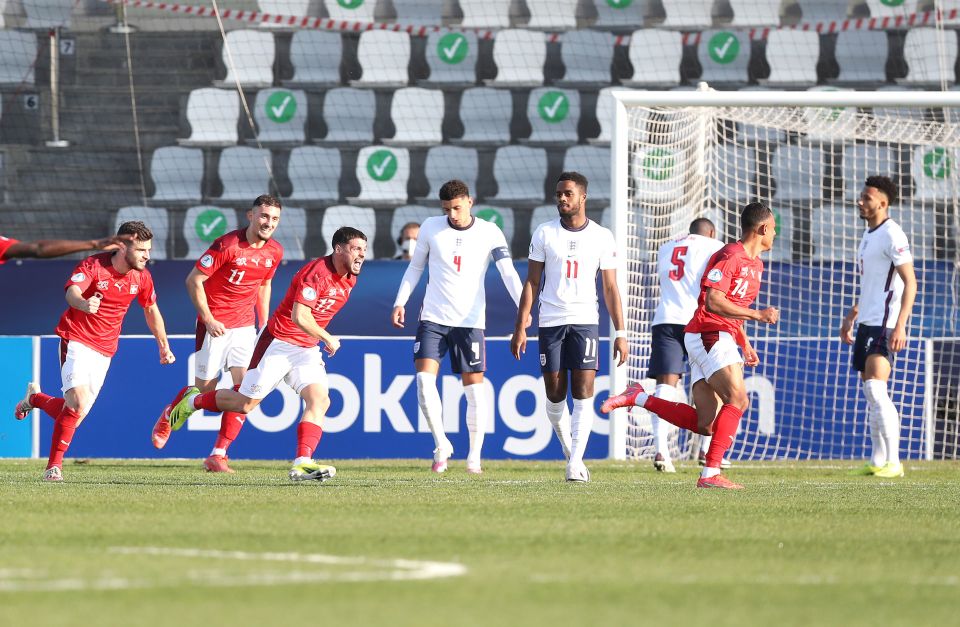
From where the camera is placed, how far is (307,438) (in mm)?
9102

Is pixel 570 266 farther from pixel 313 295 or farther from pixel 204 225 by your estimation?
pixel 204 225

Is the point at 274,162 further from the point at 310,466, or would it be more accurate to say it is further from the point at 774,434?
the point at 310,466

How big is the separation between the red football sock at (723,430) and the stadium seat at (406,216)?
27.5ft

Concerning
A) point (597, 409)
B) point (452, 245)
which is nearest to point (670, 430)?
point (597, 409)

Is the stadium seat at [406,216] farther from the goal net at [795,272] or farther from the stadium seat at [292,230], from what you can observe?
the goal net at [795,272]

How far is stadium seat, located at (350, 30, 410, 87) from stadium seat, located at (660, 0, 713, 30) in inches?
130

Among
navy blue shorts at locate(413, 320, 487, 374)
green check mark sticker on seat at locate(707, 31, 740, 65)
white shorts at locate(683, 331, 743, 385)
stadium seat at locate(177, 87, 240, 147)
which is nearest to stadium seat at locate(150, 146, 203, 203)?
stadium seat at locate(177, 87, 240, 147)

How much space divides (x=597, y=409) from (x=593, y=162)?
17.5 feet

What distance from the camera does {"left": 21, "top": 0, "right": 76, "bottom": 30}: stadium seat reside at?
18.5 m

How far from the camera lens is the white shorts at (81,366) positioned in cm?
Answer: 948

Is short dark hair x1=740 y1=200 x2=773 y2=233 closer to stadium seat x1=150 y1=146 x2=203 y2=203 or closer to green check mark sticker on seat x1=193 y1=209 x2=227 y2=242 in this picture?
green check mark sticker on seat x1=193 y1=209 x2=227 y2=242

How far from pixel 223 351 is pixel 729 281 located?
411 cm

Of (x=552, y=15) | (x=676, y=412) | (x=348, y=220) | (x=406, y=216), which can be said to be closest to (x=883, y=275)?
(x=676, y=412)

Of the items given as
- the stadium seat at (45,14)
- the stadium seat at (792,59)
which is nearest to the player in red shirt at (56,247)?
the stadium seat at (45,14)
